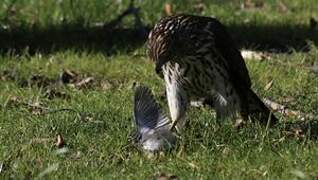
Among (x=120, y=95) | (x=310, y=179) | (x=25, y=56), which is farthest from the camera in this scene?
(x=25, y=56)

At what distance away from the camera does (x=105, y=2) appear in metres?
12.9

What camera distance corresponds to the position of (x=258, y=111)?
25.0 feet

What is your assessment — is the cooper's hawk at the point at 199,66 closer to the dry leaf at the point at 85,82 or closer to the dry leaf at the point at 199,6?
the dry leaf at the point at 85,82

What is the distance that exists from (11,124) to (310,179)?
2.64 m

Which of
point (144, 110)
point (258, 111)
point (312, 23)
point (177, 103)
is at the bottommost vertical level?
point (312, 23)

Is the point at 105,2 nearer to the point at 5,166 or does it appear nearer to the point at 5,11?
the point at 5,11

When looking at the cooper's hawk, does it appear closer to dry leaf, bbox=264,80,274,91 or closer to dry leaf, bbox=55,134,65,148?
dry leaf, bbox=55,134,65,148

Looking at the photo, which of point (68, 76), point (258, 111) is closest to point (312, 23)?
point (68, 76)

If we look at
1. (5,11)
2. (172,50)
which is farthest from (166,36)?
(5,11)

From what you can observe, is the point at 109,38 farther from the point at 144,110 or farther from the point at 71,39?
the point at 144,110

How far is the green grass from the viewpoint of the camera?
648cm

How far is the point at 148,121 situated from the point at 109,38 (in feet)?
15.4

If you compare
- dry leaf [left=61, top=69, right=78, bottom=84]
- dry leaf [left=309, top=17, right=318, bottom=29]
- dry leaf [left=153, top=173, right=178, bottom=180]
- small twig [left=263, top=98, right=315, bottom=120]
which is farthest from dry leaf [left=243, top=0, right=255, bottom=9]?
dry leaf [left=153, top=173, right=178, bottom=180]

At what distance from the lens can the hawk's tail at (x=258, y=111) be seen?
7.51 m
